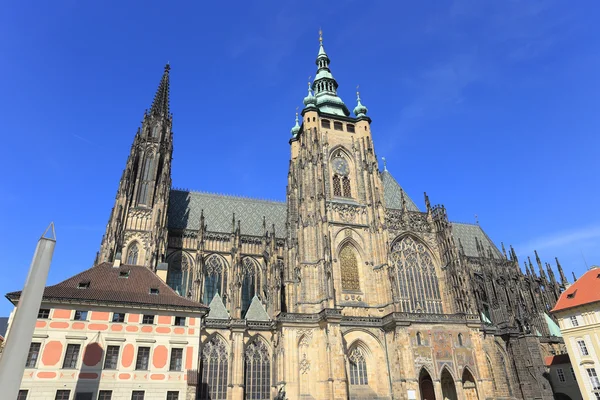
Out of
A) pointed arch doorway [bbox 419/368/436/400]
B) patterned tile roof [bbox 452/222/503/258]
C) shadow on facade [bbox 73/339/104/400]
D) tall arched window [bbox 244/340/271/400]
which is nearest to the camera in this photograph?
shadow on facade [bbox 73/339/104/400]

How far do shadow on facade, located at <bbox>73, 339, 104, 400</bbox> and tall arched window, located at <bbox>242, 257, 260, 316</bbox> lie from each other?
61.0 feet

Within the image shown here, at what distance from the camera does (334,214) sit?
40.2 meters

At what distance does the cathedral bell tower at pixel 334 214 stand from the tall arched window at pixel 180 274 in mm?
10292

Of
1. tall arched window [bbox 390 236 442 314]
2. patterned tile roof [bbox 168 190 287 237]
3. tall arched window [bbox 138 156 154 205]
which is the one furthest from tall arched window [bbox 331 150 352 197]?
tall arched window [bbox 138 156 154 205]

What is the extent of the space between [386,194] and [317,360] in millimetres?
22450

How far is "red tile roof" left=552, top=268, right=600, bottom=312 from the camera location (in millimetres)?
34719

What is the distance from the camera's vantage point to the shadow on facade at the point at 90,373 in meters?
22.4

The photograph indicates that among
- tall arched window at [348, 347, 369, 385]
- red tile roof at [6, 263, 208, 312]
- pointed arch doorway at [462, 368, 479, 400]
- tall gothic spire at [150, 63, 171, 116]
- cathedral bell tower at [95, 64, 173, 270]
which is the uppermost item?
tall gothic spire at [150, 63, 171, 116]

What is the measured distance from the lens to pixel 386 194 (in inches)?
A: 1908

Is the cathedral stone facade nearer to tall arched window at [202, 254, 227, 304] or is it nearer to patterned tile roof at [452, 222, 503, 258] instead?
tall arched window at [202, 254, 227, 304]

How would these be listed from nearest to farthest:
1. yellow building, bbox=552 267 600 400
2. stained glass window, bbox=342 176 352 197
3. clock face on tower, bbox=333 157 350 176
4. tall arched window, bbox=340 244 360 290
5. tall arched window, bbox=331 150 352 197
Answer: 1. yellow building, bbox=552 267 600 400
2. tall arched window, bbox=340 244 360 290
3. tall arched window, bbox=331 150 352 197
4. stained glass window, bbox=342 176 352 197
5. clock face on tower, bbox=333 157 350 176

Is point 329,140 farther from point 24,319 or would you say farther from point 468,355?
point 24,319

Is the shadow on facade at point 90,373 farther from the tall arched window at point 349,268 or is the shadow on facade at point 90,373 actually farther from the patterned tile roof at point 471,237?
the patterned tile roof at point 471,237

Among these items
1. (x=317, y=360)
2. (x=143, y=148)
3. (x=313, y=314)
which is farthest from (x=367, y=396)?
(x=143, y=148)
